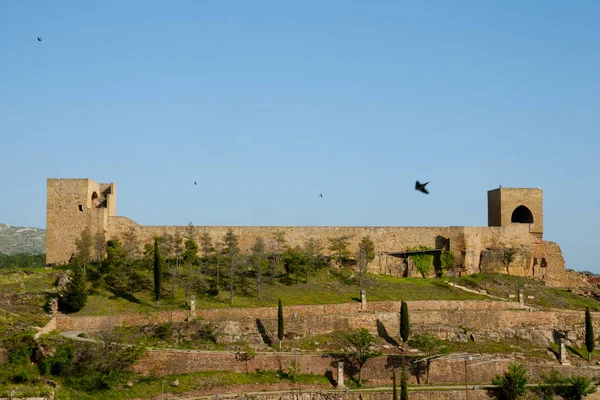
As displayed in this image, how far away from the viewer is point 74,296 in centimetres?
4594

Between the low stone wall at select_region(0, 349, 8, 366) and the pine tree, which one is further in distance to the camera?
the pine tree

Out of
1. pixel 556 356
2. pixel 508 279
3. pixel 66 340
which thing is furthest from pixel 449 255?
pixel 66 340

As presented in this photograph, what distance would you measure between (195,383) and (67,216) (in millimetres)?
18627

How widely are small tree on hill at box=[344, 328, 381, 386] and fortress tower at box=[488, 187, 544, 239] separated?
1979cm

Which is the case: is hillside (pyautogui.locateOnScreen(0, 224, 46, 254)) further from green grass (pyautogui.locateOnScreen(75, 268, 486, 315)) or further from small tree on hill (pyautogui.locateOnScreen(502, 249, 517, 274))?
small tree on hill (pyautogui.locateOnScreen(502, 249, 517, 274))

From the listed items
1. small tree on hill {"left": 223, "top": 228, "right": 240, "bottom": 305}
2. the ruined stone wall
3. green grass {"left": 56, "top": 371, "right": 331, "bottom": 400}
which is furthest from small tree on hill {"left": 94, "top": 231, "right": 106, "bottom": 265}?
green grass {"left": 56, "top": 371, "right": 331, "bottom": 400}

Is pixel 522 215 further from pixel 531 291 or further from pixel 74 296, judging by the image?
pixel 74 296

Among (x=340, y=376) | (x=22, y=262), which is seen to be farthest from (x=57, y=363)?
(x=22, y=262)

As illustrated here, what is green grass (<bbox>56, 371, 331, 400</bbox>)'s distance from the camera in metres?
39.3

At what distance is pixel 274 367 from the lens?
44.1 m

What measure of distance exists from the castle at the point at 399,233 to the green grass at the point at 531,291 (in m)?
1.47

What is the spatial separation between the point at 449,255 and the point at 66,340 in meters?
28.3

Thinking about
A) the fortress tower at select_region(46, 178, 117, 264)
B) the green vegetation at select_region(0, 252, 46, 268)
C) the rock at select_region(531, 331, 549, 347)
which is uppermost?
the fortress tower at select_region(46, 178, 117, 264)

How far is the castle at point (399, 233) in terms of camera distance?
55.3 m
